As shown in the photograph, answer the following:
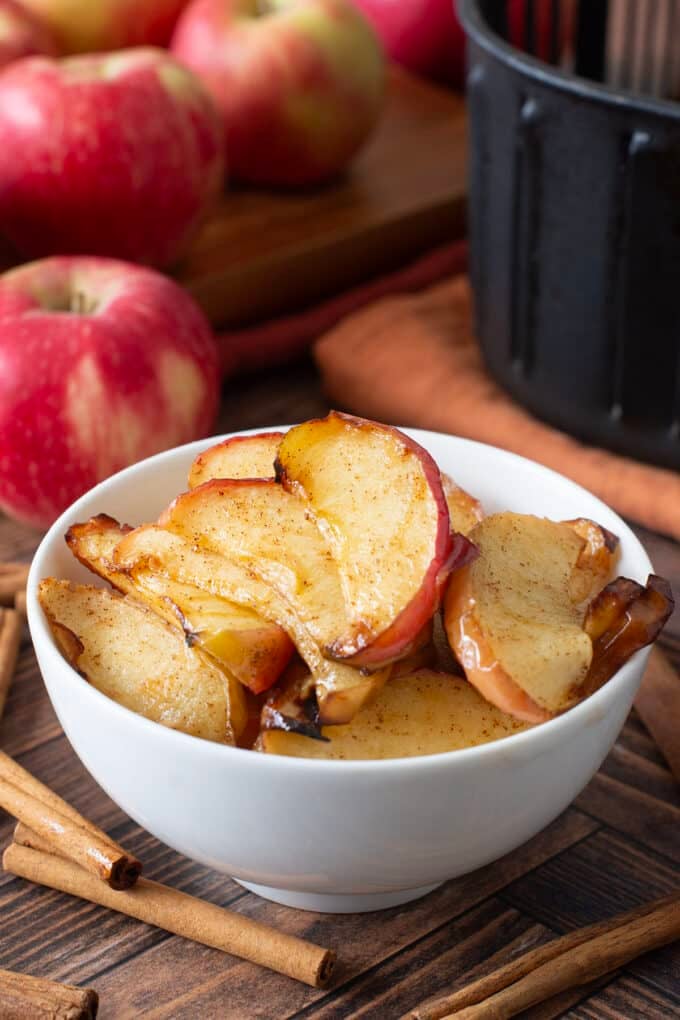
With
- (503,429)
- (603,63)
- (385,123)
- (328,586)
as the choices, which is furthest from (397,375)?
(328,586)

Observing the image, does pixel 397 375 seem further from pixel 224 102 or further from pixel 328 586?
pixel 328 586

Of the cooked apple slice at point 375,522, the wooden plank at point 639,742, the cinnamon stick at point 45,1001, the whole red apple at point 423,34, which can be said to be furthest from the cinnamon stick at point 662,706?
the whole red apple at point 423,34

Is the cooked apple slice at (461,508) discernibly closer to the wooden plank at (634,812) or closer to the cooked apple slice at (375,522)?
the cooked apple slice at (375,522)

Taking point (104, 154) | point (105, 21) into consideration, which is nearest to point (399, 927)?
point (104, 154)

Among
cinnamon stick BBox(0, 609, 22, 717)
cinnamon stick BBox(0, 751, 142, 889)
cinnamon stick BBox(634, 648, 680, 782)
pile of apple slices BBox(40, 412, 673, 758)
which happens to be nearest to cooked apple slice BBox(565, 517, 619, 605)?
pile of apple slices BBox(40, 412, 673, 758)

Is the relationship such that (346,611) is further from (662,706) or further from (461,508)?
(662,706)
